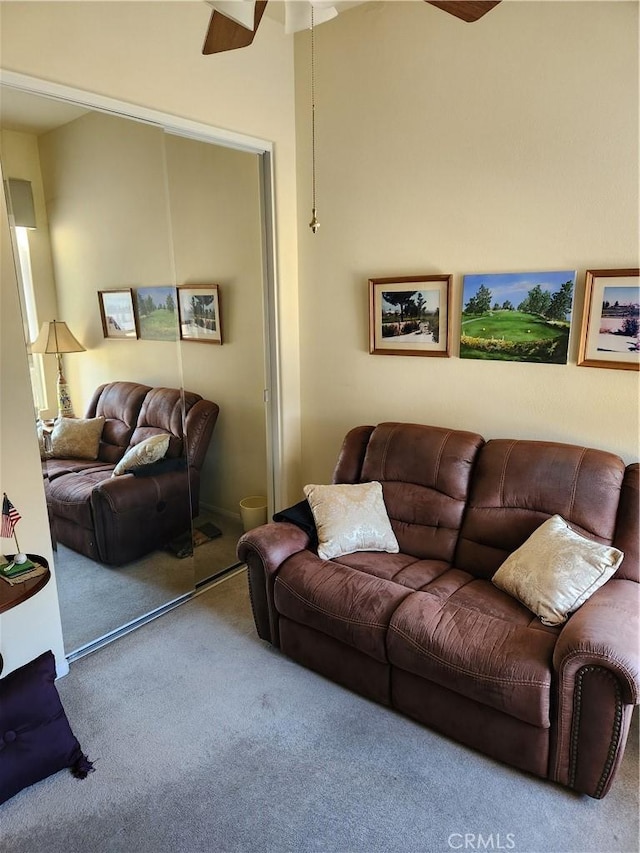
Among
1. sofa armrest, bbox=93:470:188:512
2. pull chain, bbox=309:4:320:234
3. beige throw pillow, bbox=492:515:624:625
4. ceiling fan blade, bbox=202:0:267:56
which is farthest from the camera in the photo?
pull chain, bbox=309:4:320:234

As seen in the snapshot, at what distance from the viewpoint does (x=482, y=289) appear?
2.83 m

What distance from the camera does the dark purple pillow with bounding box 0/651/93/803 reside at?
6.15ft

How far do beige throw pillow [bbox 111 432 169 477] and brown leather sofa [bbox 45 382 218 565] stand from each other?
0.03 meters

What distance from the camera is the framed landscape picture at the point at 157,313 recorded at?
2764mm

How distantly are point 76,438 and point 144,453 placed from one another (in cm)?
43

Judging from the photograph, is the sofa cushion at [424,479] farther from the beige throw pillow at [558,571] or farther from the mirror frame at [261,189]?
the mirror frame at [261,189]

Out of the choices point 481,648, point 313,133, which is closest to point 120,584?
point 481,648

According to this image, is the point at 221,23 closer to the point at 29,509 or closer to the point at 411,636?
the point at 29,509

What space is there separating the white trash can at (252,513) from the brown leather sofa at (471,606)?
2.75ft

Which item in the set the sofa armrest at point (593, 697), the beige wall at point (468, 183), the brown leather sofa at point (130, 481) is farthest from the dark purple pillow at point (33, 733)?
the beige wall at point (468, 183)

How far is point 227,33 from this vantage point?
1.71 m

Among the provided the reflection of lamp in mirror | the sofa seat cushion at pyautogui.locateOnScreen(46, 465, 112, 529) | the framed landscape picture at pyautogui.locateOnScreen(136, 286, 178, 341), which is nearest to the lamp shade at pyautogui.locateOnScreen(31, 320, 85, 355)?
the reflection of lamp in mirror

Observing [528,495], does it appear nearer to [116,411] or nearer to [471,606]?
[471,606]

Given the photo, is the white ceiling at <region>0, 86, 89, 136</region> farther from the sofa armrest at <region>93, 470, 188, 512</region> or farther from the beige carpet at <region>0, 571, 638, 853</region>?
the beige carpet at <region>0, 571, 638, 853</region>
